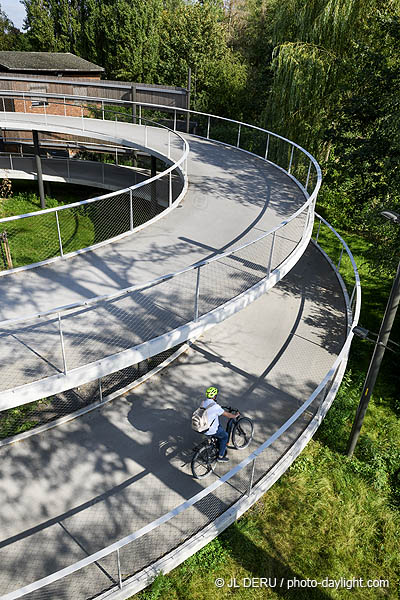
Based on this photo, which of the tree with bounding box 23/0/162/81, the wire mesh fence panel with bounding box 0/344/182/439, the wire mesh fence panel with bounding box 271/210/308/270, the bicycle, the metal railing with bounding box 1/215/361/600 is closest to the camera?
the metal railing with bounding box 1/215/361/600

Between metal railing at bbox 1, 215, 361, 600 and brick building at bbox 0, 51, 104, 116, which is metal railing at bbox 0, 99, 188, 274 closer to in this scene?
brick building at bbox 0, 51, 104, 116

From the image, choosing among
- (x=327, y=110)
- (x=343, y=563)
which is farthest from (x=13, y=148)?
(x=343, y=563)

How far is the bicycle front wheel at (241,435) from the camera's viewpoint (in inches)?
325

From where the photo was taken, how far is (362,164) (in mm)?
13961

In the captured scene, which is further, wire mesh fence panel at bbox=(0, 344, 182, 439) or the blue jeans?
wire mesh fence panel at bbox=(0, 344, 182, 439)

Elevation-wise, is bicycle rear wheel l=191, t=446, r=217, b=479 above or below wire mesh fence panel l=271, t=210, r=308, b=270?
below

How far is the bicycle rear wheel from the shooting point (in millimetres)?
7518

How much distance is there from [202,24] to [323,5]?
20680 millimetres

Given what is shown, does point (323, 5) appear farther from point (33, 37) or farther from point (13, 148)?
point (33, 37)

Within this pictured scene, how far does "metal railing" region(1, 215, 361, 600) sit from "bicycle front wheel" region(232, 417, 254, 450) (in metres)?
0.39

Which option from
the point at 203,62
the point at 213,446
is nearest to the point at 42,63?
the point at 203,62

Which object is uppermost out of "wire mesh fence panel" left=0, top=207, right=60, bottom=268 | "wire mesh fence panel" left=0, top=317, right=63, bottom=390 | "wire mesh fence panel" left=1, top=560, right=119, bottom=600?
"wire mesh fence panel" left=0, top=317, right=63, bottom=390

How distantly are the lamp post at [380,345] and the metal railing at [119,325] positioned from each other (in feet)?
7.01

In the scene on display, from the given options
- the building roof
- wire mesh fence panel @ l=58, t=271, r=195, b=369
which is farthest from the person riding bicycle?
the building roof
